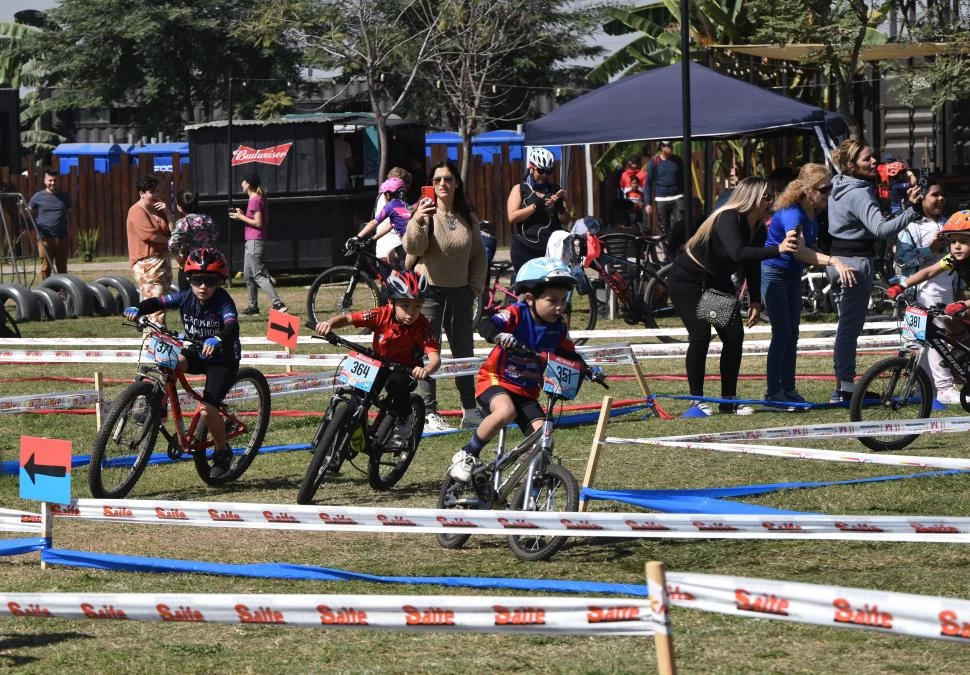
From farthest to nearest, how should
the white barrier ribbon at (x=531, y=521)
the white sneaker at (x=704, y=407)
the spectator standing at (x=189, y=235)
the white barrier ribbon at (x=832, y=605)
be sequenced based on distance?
1. the spectator standing at (x=189, y=235)
2. the white sneaker at (x=704, y=407)
3. the white barrier ribbon at (x=531, y=521)
4. the white barrier ribbon at (x=832, y=605)

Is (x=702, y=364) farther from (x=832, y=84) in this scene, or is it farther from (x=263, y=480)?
(x=832, y=84)

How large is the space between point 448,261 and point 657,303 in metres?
7.74

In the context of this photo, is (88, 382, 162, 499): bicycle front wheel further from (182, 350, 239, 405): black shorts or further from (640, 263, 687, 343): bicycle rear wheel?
(640, 263, 687, 343): bicycle rear wheel

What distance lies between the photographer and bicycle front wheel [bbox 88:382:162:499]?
8.44 metres

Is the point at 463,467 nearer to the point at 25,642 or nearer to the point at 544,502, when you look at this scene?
the point at 544,502

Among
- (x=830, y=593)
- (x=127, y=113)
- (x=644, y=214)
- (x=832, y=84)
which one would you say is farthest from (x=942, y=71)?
(x=127, y=113)

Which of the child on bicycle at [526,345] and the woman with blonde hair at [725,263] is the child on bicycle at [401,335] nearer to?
the child on bicycle at [526,345]

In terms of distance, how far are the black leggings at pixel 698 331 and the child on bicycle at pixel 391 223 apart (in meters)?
4.85

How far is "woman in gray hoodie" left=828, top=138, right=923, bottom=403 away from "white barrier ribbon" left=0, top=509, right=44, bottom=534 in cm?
606

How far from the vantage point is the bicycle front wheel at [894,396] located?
9.77 metres

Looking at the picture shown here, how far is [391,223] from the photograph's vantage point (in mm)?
15758

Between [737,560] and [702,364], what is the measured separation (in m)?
4.44

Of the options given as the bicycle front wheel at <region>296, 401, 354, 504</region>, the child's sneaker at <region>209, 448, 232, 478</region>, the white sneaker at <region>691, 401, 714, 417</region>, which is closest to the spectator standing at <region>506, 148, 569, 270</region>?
the white sneaker at <region>691, 401, 714, 417</region>

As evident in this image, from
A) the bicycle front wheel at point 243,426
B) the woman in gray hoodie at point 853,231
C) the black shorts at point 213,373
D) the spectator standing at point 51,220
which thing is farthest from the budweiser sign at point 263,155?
the black shorts at point 213,373
